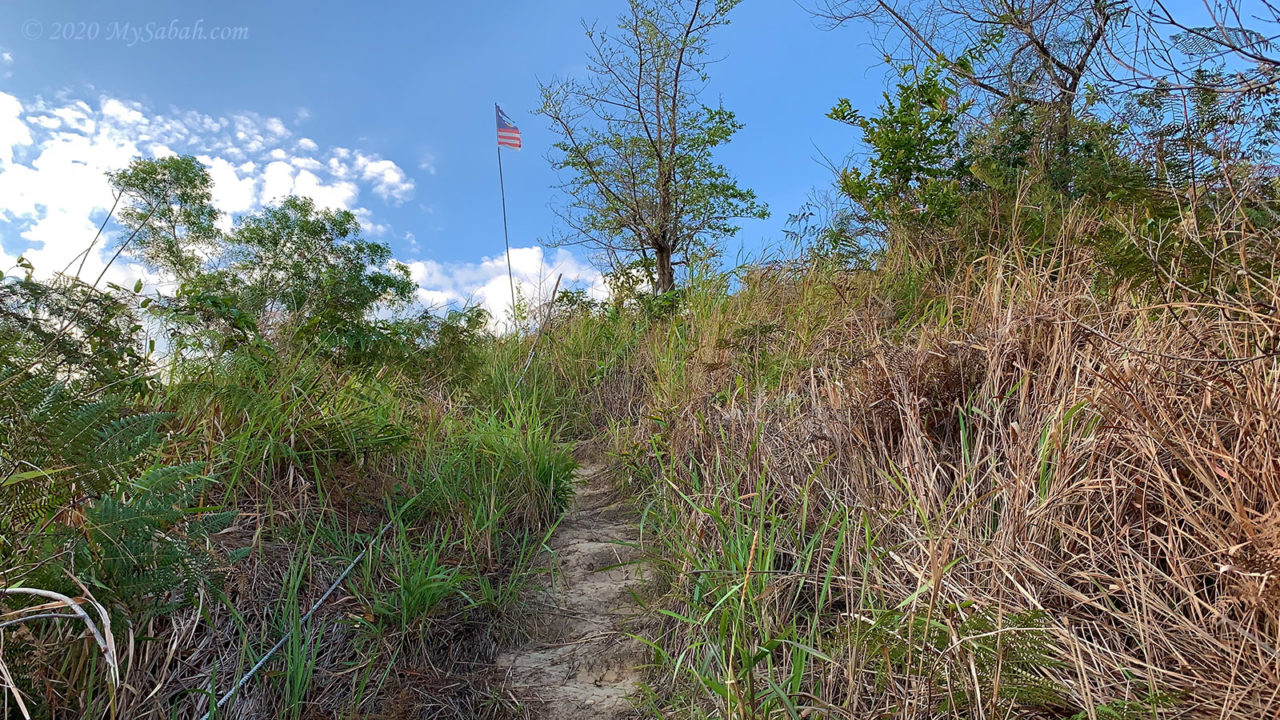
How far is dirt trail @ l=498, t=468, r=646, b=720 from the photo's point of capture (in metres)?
2.47

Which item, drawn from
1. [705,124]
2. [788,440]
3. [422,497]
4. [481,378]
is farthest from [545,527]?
[705,124]

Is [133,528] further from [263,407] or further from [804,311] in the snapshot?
[804,311]

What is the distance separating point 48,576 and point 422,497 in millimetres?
1583

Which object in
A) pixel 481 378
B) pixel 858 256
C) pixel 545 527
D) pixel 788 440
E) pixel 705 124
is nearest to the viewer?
pixel 788 440

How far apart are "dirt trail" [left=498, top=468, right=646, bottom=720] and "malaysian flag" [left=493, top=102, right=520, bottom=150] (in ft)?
21.3

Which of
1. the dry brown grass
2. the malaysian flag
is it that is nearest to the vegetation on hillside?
the dry brown grass

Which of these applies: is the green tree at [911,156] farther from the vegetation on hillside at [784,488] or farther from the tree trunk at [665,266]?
the tree trunk at [665,266]

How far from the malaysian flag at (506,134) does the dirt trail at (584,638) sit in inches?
255

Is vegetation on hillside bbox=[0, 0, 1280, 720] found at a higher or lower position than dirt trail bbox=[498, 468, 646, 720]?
higher

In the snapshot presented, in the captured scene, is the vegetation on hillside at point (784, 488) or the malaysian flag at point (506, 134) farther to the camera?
the malaysian flag at point (506, 134)

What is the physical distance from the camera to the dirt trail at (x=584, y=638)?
247 centimetres

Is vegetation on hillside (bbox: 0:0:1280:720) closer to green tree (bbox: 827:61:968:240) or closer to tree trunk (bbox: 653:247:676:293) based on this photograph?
green tree (bbox: 827:61:968:240)

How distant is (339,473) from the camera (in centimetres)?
310

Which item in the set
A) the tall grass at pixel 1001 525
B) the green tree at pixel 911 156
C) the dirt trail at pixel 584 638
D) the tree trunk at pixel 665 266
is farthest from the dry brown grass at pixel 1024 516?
the tree trunk at pixel 665 266
